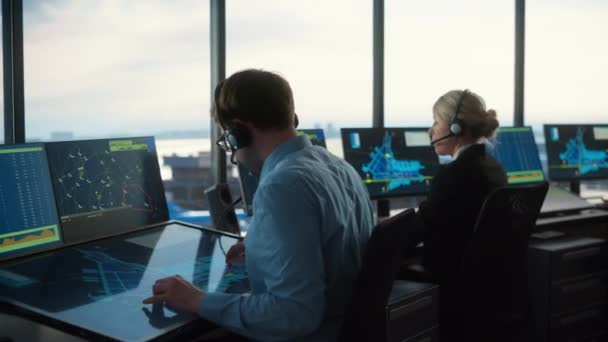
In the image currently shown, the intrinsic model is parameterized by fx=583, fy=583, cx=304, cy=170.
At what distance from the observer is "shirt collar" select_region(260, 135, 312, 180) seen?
4.84 feet

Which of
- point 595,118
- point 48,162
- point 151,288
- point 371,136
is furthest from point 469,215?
point 595,118

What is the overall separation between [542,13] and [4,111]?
3.75m

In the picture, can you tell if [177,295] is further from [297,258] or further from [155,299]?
[297,258]

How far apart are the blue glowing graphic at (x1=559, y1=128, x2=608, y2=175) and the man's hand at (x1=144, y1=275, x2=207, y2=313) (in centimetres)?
320

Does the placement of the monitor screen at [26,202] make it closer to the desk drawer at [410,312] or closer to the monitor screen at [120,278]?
the monitor screen at [120,278]

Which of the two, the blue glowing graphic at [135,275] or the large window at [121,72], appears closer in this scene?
the blue glowing graphic at [135,275]

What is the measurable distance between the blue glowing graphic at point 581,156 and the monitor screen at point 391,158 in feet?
3.69

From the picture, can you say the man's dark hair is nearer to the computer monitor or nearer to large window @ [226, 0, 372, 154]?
the computer monitor

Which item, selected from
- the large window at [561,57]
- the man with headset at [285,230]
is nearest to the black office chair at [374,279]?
the man with headset at [285,230]

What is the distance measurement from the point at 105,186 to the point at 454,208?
1.41 meters

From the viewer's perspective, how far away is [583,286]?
307cm

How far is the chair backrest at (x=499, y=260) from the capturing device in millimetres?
2209

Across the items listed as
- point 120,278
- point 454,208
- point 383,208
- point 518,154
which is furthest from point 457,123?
point 120,278

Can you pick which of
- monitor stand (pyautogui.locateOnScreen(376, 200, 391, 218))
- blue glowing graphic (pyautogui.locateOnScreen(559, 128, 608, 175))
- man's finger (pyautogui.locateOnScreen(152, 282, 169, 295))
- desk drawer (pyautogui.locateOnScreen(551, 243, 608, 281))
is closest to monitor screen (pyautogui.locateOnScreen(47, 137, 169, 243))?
man's finger (pyautogui.locateOnScreen(152, 282, 169, 295))
